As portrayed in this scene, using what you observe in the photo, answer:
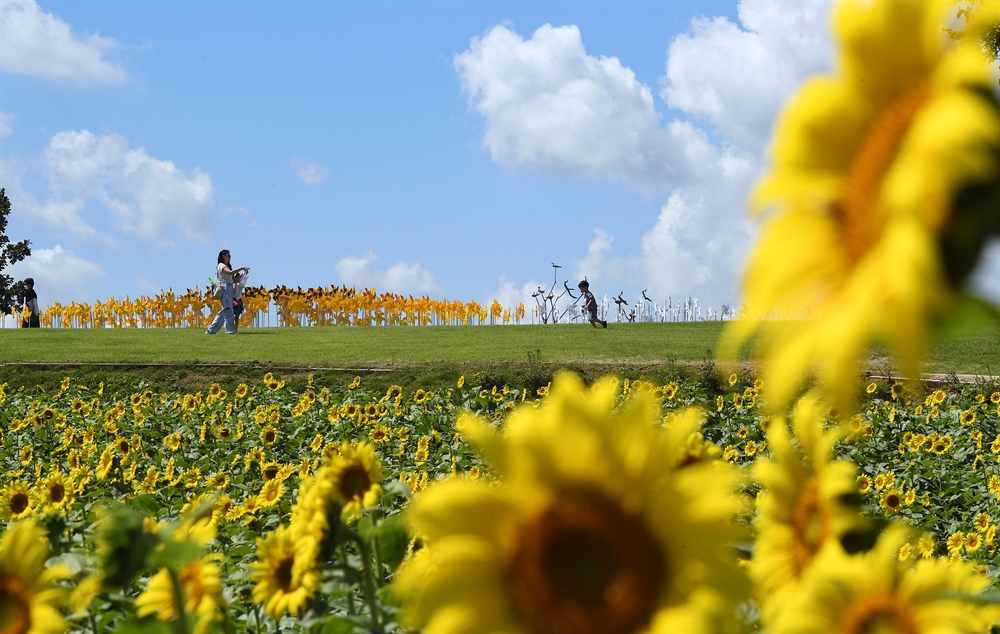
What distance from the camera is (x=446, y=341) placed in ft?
66.7

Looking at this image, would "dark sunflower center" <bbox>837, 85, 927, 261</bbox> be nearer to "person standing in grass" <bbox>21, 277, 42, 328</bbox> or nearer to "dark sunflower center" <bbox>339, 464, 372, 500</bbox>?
"dark sunflower center" <bbox>339, 464, 372, 500</bbox>

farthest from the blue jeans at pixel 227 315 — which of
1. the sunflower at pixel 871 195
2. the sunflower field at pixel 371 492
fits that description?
the sunflower at pixel 871 195

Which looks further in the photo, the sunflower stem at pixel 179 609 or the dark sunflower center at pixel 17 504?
the dark sunflower center at pixel 17 504

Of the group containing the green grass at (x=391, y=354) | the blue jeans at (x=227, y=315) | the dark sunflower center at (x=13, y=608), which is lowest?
the dark sunflower center at (x=13, y=608)

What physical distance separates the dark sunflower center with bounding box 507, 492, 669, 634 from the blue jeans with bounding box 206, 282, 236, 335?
24.5 m

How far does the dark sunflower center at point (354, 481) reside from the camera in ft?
7.00

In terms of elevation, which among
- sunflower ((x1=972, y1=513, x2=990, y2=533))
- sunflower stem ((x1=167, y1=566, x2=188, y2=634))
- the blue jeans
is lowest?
sunflower ((x1=972, y1=513, x2=990, y2=533))

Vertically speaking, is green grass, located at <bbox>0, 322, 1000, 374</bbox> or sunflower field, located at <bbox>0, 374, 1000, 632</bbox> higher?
green grass, located at <bbox>0, 322, 1000, 374</bbox>

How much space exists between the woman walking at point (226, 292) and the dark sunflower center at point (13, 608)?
77.1 ft

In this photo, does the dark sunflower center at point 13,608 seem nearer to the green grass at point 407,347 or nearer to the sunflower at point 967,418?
the sunflower at point 967,418

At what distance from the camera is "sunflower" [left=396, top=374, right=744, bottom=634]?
959 millimetres

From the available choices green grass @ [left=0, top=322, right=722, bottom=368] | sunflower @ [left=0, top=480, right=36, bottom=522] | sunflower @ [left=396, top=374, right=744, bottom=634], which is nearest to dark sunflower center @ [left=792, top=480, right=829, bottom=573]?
sunflower @ [left=396, top=374, right=744, bottom=634]

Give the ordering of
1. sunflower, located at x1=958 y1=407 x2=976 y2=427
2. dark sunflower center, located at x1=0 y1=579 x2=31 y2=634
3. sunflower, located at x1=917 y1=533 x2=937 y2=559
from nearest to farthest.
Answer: dark sunflower center, located at x1=0 y1=579 x2=31 y2=634 → sunflower, located at x1=917 y1=533 x2=937 y2=559 → sunflower, located at x1=958 y1=407 x2=976 y2=427

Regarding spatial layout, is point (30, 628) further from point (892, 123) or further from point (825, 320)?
point (892, 123)
